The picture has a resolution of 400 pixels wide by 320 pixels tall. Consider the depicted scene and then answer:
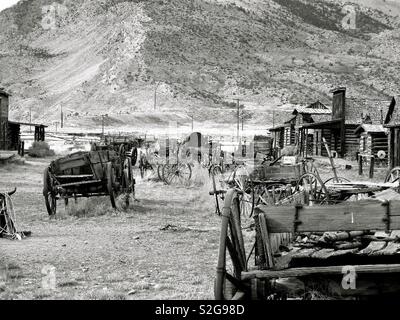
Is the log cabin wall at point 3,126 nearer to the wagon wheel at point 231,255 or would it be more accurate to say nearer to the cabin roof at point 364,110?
the cabin roof at point 364,110

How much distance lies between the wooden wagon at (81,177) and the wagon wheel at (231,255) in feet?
25.3

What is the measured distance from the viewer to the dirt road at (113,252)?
6113 millimetres

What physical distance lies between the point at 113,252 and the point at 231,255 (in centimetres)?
410

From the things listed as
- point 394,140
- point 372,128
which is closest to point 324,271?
point 394,140

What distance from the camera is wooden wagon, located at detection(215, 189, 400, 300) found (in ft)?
13.7

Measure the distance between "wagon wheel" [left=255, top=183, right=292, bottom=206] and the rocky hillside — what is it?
59.8 metres

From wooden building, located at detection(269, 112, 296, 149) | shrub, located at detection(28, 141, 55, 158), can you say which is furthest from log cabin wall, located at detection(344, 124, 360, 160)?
shrub, located at detection(28, 141, 55, 158)

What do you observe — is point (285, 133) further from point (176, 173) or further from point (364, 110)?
point (176, 173)

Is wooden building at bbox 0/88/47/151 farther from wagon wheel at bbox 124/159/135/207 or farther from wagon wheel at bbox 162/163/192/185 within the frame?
wagon wheel at bbox 124/159/135/207

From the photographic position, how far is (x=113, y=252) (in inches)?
325

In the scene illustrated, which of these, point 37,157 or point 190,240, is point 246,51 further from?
point 190,240

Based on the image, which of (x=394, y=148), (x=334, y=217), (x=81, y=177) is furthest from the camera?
(x=394, y=148)

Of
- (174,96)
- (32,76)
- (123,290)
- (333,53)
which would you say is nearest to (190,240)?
(123,290)

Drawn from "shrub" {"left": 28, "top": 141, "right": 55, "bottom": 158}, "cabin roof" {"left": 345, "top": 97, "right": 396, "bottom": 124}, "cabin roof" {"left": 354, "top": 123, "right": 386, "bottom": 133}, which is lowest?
"shrub" {"left": 28, "top": 141, "right": 55, "bottom": 158}
